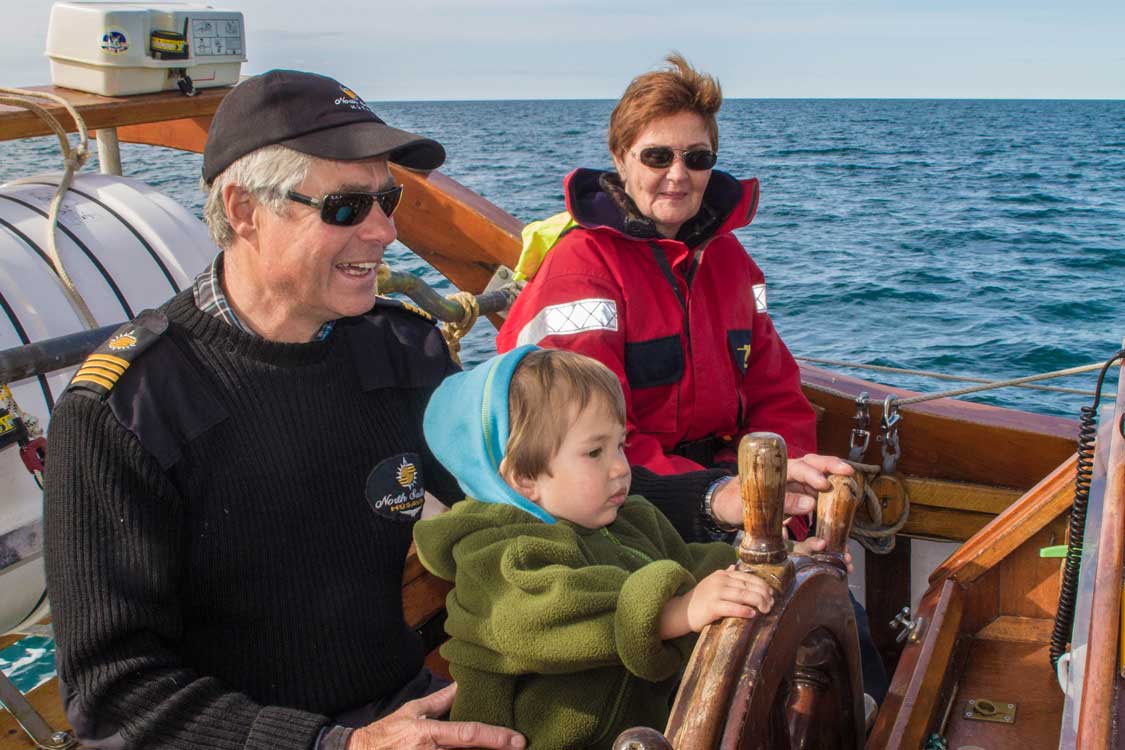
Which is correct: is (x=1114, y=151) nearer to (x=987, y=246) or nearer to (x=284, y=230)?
(x=987, y=246)

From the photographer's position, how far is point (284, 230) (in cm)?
161

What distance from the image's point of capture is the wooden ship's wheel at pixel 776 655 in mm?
1032

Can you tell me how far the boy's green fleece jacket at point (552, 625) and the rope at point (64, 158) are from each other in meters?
1.27

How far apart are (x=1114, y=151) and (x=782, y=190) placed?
17.3 m

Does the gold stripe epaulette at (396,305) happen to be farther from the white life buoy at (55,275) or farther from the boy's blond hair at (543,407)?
the white life buoy at (55,275)

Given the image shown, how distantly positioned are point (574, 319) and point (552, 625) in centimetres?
115

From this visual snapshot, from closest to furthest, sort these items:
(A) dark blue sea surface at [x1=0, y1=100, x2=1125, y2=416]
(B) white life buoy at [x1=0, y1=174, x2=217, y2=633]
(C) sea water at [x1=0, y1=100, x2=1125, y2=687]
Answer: (B) white life buoy at [x1=0, y1=174, x2=217, y2=633], (C) sea water at [x1=0, y1=100, x2=1125, y2=687], (A) dark blue sea surface at [x1=0, y1=100, x2=1125, y2=416]

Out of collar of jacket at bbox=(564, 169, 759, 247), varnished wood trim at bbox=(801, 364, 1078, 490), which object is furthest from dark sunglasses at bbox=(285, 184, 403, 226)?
varnished wood trim at bbox=(801, 364, 1078, 490)

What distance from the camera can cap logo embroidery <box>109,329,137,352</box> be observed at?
60.6 inches

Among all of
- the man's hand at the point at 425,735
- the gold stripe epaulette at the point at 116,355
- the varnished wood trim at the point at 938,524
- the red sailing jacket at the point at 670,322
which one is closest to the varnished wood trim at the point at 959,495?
the varnished wood trim at the point at 938,524

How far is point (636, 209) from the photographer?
A: 9.02 feet

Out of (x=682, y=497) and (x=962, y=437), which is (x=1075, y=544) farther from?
(x=962, y=437)

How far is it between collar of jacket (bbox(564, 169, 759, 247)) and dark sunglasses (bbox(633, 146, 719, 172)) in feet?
0.36

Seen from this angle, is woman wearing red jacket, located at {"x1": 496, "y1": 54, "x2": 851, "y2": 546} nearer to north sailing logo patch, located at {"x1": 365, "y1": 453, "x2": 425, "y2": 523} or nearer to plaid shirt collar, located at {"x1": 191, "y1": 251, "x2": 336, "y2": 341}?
Answer: north sailing logo patch, located at {"x1": 365, "y1": 453, "x2": 425, "y2": 523}
